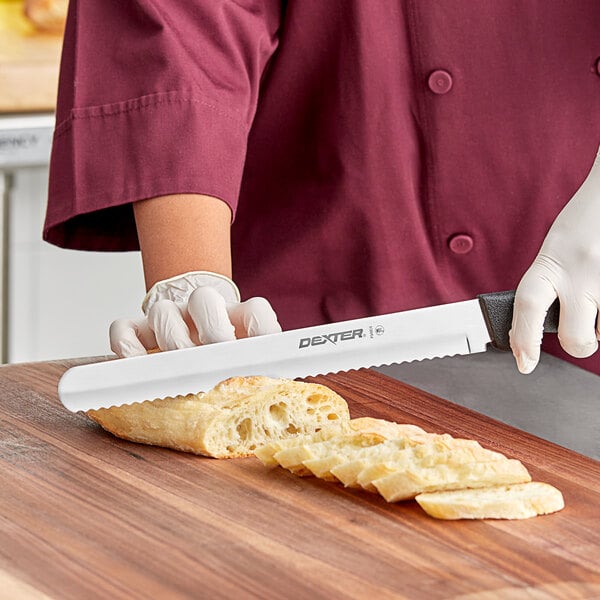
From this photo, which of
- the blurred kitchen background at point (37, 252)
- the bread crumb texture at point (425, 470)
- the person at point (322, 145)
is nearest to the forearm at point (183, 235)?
the person at point (322, 145)

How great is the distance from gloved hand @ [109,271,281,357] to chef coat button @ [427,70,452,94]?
41cm

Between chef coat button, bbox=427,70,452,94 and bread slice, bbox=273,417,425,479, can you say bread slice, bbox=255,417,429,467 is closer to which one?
Result: bread slice, bbox=273,417,425,479

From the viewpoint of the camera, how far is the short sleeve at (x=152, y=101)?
1.58 metres

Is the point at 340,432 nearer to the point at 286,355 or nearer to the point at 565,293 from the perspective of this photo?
the point at 286,355

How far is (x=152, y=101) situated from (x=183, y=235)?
0.19 meters

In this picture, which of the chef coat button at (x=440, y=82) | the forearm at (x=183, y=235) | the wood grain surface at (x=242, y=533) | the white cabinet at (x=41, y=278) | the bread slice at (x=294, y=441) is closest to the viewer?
the wood grain surface at (x=242, y=533)

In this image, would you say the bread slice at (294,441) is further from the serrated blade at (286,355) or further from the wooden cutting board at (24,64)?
the wooden cutting board at (24,64)

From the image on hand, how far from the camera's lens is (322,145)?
175 centimetres

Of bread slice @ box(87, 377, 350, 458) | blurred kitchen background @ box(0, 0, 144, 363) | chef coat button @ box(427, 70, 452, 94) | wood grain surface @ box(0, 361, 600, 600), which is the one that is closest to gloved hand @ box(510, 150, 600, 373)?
wood grain surface @ box(0, 361, 600, 600)

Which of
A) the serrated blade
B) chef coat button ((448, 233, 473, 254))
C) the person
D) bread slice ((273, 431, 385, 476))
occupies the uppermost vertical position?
the person

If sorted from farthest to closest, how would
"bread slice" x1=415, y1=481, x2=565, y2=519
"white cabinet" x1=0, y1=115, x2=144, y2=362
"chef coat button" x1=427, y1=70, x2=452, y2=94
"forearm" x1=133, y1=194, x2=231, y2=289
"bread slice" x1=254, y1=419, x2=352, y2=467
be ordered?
"white cabinet" x1=0, y1=115, x2=144, y2=362 → "chef coat button" x1=427, y1=70, x2=452, y2=94 → "forearm" x1=133, y1=194, x2=231, y2=289 → "bread slice" x1=254, y1=419, x2=352, y2=467 → "bread slice" x1=415, y1=481, x2=565, y2=519

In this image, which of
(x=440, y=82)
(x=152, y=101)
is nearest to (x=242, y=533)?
(x=152, y=101)

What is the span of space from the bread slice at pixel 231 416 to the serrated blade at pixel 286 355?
0.04 metres

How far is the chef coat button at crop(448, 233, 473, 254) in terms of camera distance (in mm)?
1755
